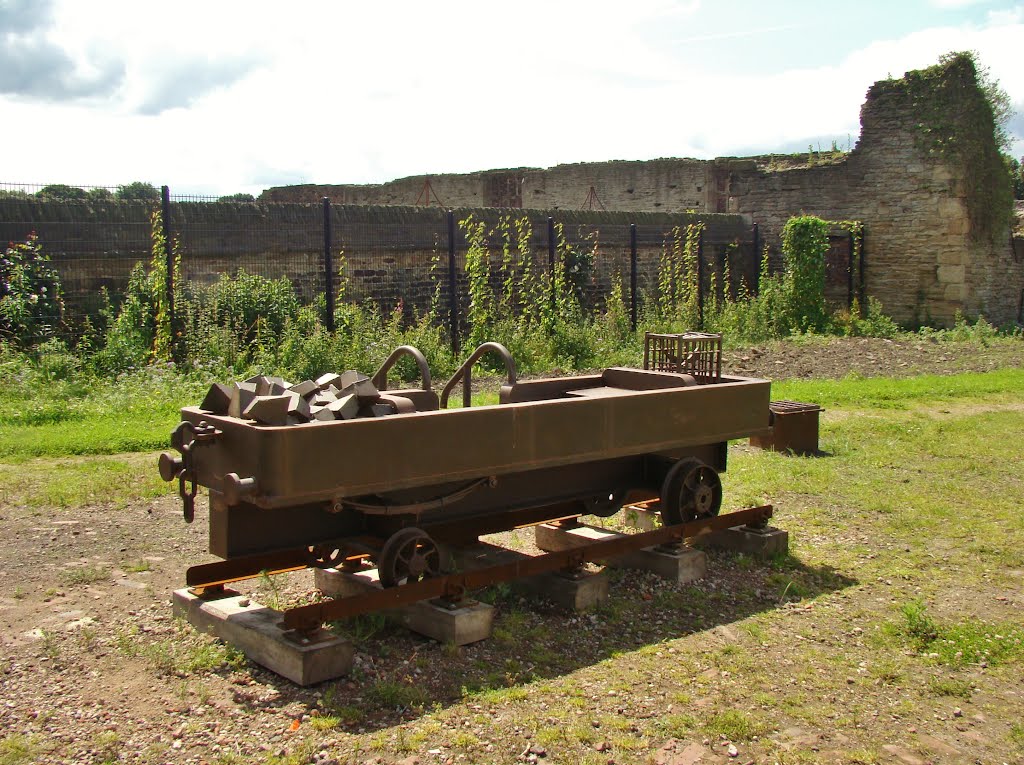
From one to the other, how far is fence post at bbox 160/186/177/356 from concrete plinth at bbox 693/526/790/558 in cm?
791

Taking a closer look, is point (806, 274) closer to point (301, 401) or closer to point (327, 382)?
point (327, 382)

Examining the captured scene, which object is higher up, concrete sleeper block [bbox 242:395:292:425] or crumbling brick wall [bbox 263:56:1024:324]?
crumbling brick wall [bbox 263:56:1024:324]

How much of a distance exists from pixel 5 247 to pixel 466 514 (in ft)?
27.6

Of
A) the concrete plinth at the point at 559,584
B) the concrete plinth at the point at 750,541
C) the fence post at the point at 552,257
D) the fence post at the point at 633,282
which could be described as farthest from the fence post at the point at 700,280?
the concrete plinth at the point at 559,584

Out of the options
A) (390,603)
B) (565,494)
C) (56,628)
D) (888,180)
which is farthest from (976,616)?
(888,180)

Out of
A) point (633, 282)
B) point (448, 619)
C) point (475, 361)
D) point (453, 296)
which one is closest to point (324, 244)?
point (453, 296)

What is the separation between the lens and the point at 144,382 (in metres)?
11.3

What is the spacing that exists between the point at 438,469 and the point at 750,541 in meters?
2.55

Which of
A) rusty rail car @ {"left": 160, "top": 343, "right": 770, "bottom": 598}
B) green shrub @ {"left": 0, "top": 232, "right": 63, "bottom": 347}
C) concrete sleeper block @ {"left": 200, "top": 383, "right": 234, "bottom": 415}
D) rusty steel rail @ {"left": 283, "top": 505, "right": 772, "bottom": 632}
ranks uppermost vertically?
green shrub @ {"left": 0, "top": 232, "right": 63, "bottom": 347}

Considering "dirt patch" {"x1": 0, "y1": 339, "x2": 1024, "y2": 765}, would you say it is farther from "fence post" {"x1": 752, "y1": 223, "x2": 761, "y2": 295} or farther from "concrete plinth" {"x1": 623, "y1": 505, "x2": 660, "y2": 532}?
"fence post" {"x1": 752, "y1": 223, "x2": 761, "y2": 295}

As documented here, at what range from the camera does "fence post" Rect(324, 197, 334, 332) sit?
13.5m

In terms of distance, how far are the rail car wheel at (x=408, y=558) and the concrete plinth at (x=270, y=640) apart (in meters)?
0.50

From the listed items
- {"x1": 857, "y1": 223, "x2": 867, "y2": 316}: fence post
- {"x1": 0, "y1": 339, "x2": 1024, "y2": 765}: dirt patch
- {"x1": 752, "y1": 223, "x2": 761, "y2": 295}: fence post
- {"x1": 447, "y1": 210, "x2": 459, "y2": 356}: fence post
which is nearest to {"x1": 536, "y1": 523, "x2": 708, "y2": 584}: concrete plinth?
{"x1": 0, "y1": 339, "x2": 1024, "y2": 765}: dirt patch

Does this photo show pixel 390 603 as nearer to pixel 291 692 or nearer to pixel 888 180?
pixel 291 692
